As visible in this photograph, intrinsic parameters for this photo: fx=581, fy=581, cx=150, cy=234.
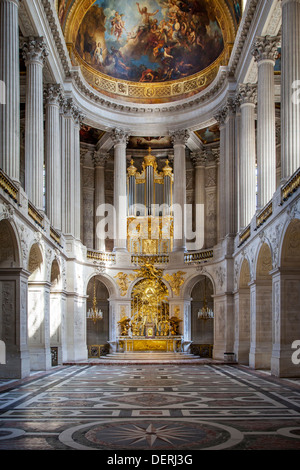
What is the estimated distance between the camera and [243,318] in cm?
2916

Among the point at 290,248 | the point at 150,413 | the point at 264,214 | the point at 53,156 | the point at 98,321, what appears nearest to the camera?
the point at 150,413

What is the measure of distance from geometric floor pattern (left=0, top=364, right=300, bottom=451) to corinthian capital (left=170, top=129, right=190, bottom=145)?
19.4 meters

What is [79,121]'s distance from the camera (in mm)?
34188

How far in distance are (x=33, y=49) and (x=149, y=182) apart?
13.9 m

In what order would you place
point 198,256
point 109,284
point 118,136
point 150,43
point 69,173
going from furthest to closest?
point 150,43
point 118,136
point 109,284
point 198,256
point 69,173

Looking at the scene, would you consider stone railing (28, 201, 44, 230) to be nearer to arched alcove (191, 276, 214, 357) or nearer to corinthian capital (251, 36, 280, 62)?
corinthian capital (251, 36, 280, 62)

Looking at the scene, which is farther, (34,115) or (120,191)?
(120,191)

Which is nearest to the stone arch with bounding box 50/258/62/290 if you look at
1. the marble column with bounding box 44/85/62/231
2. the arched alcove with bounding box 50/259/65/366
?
the arched alcove with bounding box 50/259/65/366

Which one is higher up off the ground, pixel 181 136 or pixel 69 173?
pixel 181 136

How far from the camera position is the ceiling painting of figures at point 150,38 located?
3522 centimetres

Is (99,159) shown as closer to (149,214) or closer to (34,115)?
(149,214)

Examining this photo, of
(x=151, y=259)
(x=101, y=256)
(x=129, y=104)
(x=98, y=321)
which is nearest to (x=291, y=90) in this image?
(x=151, y=259)

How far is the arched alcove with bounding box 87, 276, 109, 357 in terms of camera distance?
3762 cm
